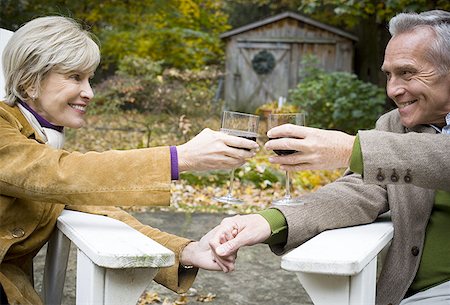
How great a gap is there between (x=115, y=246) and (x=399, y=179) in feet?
2.75

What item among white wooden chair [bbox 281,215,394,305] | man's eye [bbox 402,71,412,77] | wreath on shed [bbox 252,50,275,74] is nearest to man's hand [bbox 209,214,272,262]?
white wooden chair [bbox 281,215,394,305]

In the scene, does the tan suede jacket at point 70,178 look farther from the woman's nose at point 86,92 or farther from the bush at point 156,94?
the bush at point 156,94

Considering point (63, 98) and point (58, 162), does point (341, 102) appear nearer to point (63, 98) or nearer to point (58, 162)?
point (63, 98)

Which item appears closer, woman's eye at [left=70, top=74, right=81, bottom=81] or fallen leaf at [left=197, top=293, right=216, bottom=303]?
woman's eye at [left=70, top=74, right=81, bottom=81]

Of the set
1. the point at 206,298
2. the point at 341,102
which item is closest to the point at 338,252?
→ the point at 206,298

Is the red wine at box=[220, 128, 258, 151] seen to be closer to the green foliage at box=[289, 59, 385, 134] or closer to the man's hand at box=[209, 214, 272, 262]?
the man's hand at box=[209, 214, 272, 262]

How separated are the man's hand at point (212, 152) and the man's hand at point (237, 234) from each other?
9.4 inches

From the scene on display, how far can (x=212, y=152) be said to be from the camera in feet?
5.97

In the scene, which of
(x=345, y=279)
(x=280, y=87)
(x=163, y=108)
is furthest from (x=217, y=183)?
(x=280, y=87)

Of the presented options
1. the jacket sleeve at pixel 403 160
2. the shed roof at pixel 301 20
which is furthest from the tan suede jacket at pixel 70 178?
the shed roof at pixel 301 20

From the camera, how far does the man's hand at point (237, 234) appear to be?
1.95m

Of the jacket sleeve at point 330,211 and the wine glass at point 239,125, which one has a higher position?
the wine glass at point 239,125

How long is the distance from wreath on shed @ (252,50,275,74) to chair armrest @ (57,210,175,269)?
47.5ft

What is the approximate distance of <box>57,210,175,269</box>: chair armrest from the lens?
1479mm
